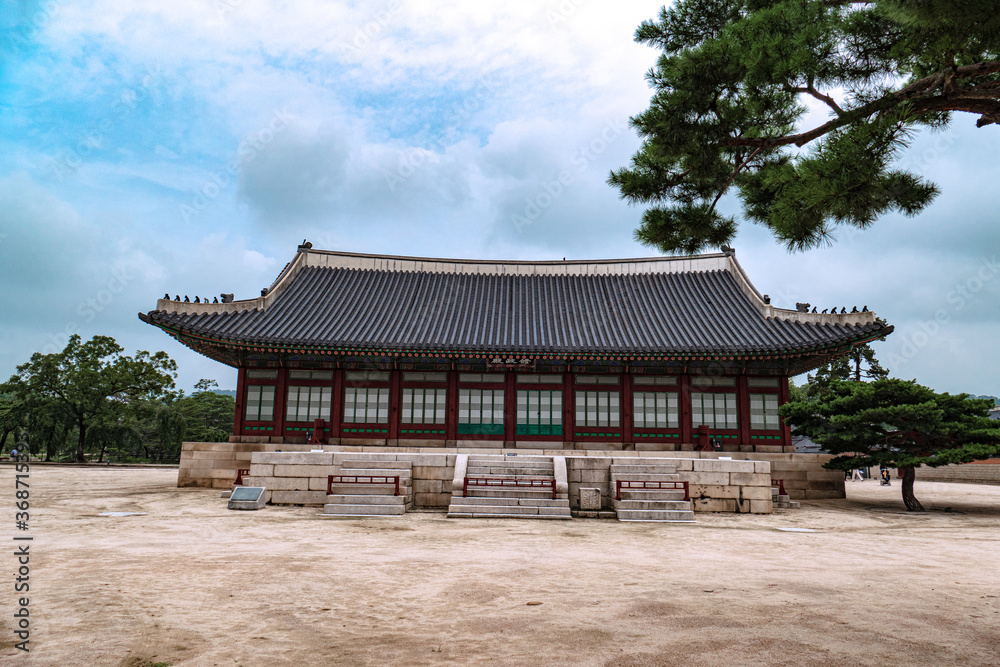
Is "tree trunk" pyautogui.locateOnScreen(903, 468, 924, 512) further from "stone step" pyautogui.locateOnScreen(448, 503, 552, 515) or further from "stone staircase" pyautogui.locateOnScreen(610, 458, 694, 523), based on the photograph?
"stone step" pyautogui.locateOnScreen(448, 503, 552, 515)

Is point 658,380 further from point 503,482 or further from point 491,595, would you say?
point 491,595

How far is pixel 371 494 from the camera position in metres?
15.5

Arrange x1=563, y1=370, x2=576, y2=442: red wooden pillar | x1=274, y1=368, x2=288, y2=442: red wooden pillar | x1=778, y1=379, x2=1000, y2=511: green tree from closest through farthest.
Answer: x1=778, y1=379, x2=1000, y2=511: green tree < x1=274, y1=368, x2=288, y2=442: red wooden pillar < x1=563, y1=370, x2=576, y2=442: red wooden pillar

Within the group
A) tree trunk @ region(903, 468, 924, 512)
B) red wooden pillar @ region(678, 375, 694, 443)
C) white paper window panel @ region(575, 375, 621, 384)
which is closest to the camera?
tree trunk @ region(903, 468, 924, 512)

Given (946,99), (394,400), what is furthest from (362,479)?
(946,99)

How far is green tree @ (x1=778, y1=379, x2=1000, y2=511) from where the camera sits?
693 inches

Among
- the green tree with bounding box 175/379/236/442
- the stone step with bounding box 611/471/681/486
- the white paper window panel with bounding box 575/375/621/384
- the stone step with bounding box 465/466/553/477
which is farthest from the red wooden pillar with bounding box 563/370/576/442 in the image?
the green tree with bounding box 175/379/236/442

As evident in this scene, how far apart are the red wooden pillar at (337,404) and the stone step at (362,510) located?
26.8ft

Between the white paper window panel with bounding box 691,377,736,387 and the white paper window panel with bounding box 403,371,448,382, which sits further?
the white paper window panel with bounding box 403,371,448,382

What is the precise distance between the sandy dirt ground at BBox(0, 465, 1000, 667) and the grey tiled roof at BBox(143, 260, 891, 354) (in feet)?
31.6

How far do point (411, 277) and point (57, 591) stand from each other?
2323 cm

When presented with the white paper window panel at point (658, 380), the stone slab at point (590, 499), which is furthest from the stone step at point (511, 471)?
the white paper window panel at point (658, 380)

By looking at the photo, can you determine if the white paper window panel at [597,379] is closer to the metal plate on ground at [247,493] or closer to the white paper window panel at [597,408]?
the white paper window panel at [597,408]

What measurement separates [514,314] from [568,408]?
5271 millimetres
